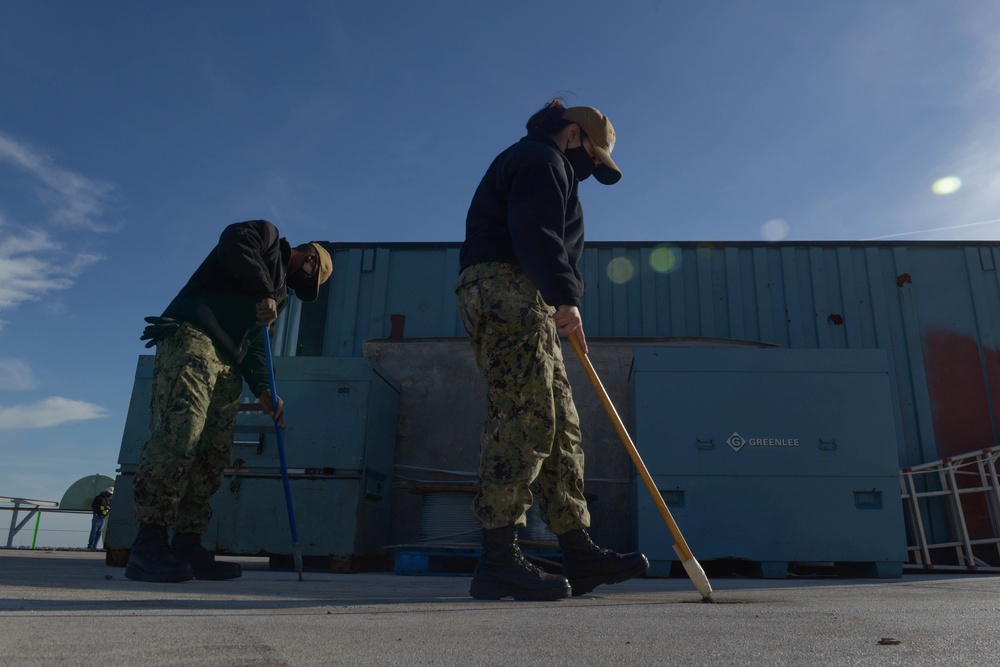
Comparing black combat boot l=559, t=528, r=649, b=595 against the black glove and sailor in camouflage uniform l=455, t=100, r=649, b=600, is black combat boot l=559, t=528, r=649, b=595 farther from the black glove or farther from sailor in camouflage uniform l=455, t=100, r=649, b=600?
the black glove

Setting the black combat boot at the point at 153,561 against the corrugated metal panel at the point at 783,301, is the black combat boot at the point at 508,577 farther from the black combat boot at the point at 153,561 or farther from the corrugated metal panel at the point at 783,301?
the corrugated metal panel at the point at 783,301

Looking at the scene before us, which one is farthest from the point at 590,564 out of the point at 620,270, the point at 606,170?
the point at 620,270

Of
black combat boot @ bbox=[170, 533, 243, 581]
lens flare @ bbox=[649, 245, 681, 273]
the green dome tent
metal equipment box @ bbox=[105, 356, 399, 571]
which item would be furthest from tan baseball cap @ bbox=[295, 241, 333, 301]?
the green dome tent

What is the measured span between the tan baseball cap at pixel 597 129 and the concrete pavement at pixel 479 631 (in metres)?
→ 1.65

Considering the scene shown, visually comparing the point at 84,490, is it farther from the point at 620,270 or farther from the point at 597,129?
the point at 597,129

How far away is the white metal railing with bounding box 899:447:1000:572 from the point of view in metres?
6.64

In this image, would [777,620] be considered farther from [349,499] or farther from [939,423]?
[939,423]

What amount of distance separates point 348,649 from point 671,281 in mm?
7569

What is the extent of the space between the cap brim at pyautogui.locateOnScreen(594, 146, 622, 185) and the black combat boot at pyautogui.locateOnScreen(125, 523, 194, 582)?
7.58 ft

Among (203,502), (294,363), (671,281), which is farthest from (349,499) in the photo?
(671,281)

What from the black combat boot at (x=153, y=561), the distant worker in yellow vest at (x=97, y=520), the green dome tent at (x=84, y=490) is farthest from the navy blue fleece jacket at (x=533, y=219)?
the green dome tent at (x=84, y=490)

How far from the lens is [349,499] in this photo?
5.20 metres

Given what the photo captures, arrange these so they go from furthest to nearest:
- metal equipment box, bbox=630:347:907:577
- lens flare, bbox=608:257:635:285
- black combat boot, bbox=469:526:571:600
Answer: lens flare, bbox=608:257:635:285
metal equipment box, bbox=630:347:907:577
black combat boot, bbox=469:526:571:600

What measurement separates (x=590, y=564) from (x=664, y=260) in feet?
20.7
